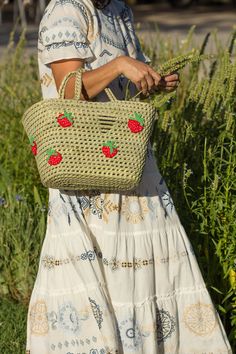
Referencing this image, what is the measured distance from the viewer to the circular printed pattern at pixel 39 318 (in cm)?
353

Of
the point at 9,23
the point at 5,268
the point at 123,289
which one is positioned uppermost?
the point at 123,289

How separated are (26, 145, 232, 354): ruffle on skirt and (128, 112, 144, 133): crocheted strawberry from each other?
0.94ft

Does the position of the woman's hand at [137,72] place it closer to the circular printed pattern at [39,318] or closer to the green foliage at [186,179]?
the green foliage at [186,179]

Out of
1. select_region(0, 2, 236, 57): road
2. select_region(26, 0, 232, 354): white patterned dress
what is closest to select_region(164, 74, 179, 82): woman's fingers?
select_region(26, 0, 232, 354): white patterned dress

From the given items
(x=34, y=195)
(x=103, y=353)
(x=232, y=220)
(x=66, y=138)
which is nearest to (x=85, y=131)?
(x=66, y=138)

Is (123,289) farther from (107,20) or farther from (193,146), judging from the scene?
(193,146)

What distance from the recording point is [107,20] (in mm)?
3465

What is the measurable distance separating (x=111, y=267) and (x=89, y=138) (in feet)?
1.62

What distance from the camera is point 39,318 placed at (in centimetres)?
354

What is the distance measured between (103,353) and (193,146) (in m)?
1.38

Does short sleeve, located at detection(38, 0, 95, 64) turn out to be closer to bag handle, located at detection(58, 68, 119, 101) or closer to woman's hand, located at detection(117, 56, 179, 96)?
bag handle, located at detection(58, 68, 119, 101)

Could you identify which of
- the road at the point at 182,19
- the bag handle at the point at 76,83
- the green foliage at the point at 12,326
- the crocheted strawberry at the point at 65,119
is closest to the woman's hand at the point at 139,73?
the bag handle at the point at 76,83

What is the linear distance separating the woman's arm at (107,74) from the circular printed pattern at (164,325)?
2.57 ft

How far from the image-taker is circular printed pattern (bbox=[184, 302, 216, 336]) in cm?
354
